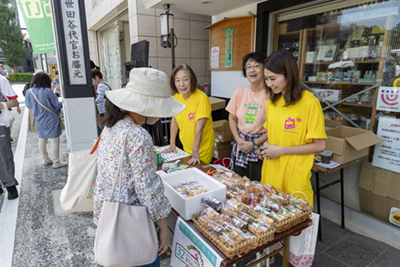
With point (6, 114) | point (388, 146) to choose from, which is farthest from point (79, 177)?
point (388, 146)

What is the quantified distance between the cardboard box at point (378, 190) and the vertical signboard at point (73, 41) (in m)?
4.11

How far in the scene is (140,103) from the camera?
4.03 feet

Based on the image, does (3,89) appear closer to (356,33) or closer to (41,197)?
(41,197)

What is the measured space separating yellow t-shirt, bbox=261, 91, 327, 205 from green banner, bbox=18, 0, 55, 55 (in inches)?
188

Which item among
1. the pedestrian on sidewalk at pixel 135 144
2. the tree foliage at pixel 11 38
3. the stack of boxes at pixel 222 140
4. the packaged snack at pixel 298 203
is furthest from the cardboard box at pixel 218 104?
the tree foliage at pixel 11 38

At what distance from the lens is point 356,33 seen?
286 centimetres

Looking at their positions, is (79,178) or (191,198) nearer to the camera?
(191,198)

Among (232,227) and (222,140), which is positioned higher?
(232,227)

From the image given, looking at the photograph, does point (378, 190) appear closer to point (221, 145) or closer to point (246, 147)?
point (246, 147)

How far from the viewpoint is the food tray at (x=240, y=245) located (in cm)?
115

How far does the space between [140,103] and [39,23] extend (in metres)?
4.90

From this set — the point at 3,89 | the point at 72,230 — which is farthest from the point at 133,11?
the point at 72,230

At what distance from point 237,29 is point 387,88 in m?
2.58

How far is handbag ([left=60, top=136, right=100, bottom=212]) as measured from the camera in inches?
60.0
